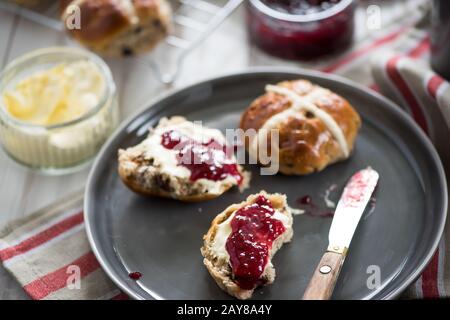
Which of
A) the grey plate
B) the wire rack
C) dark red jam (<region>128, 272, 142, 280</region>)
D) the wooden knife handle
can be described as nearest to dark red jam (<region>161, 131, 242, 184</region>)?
the grey plate

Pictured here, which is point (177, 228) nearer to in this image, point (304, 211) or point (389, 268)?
point (304, 211)

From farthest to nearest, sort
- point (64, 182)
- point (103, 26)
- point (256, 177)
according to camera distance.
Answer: point (103, 26) < point (64, 182) < point (256, 177)

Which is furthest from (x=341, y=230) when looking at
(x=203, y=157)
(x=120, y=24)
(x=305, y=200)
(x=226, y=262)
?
(x=120, y=24)

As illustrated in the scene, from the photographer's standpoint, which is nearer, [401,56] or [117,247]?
[117,247]

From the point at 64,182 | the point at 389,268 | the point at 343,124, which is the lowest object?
the point at 64,182

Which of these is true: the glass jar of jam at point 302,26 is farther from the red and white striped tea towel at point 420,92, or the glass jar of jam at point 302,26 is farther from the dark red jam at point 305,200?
the dark red jam at point 305,200

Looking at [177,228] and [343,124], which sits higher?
[343,124]

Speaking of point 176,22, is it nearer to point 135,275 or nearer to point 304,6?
point 304,6
